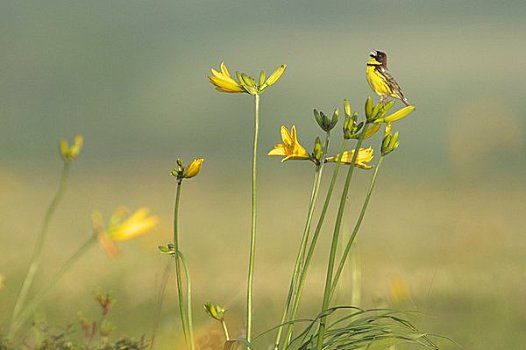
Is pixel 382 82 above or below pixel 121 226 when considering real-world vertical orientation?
above

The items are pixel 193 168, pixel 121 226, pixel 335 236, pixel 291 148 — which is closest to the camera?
pixel 335 236

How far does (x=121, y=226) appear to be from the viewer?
2230mm

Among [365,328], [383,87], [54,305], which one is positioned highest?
[383,87]

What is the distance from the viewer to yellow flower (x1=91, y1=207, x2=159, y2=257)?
Answer: 2177mm

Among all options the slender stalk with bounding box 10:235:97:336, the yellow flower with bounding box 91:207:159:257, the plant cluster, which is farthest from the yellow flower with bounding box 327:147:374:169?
the slender stalk with bounding box 10:235:97:336

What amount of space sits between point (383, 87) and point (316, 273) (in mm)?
1988

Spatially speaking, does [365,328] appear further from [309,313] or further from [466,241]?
[466,241]

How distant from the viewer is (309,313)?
354 centimetres

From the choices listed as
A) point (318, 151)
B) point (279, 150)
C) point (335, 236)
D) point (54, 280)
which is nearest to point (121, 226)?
point (54, 280)

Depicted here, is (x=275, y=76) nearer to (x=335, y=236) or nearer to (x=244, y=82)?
(x=244, y=82)

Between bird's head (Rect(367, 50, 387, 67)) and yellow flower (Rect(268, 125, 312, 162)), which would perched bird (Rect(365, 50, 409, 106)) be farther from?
yellow flower (Rect(268, 125, 312, 162))

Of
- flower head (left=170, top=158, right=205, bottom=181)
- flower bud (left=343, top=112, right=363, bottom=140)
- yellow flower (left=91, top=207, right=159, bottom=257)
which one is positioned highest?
flower bud (left=343, top=112, right=363, bottom=140)

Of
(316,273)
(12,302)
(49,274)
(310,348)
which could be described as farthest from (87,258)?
(310,348)

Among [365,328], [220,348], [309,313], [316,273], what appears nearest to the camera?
[365,328]
